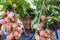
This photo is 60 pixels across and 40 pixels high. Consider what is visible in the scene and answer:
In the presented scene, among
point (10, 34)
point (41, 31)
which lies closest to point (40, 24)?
point (41, 31)

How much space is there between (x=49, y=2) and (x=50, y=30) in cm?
13

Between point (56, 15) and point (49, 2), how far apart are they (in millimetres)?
69

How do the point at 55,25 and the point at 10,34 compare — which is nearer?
the point at 10,34

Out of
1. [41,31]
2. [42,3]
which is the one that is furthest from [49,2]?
[41,31]

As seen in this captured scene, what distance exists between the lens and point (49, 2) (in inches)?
32.4

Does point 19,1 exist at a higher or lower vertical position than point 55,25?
higher

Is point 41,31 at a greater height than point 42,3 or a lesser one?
lesser

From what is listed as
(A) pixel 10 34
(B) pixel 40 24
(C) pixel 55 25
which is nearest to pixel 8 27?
(A) pixel 10 34

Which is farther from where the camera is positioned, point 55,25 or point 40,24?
point 55,25

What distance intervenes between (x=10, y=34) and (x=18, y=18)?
81 mm

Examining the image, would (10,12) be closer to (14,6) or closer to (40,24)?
(14,6)

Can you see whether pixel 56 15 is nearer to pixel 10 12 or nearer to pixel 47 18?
pixel 47 18

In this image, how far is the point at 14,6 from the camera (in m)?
0.80

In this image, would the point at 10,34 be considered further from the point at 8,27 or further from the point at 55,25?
the point at 55,25
